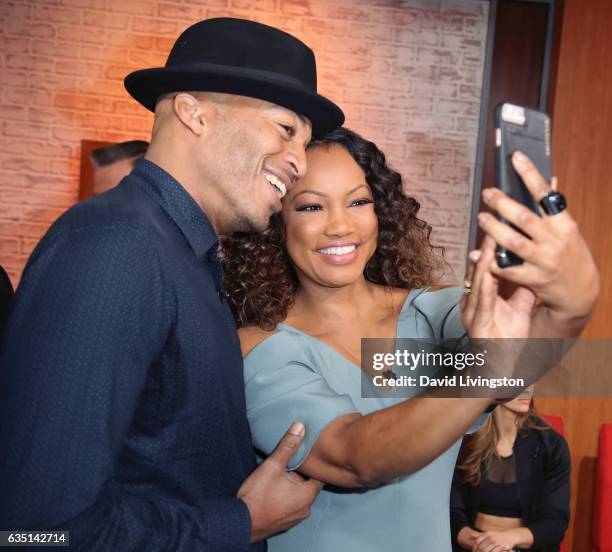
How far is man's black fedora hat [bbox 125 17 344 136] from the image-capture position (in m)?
1.29

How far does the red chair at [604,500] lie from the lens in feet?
11.0

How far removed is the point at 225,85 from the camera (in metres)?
1.30

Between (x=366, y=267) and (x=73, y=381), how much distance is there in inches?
43.2

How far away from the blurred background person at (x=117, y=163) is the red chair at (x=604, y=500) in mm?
2480

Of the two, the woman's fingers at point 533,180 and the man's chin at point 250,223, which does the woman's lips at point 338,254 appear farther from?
the woman's fingers at point 533,180

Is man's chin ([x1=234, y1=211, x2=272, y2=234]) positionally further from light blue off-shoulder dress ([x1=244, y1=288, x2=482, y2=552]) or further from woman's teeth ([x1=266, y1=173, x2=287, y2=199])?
light blue off-shoulder dress ([x1=244, y1=288, x2=482, y2=552])

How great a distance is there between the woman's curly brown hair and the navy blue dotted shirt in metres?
0.46

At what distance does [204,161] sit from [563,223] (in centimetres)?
65

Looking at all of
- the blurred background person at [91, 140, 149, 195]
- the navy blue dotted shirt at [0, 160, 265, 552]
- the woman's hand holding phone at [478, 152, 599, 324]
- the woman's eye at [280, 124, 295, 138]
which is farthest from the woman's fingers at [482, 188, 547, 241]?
the blurred background person at [91, 140, 149, 195]

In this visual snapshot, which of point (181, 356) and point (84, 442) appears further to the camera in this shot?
point (181, 356)

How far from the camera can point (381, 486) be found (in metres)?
1.55

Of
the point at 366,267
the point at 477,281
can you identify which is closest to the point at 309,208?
the point at 366,267

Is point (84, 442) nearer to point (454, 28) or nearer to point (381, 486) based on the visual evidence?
point (381, 486)

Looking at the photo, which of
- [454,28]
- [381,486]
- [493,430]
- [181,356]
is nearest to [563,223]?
[181,356]
